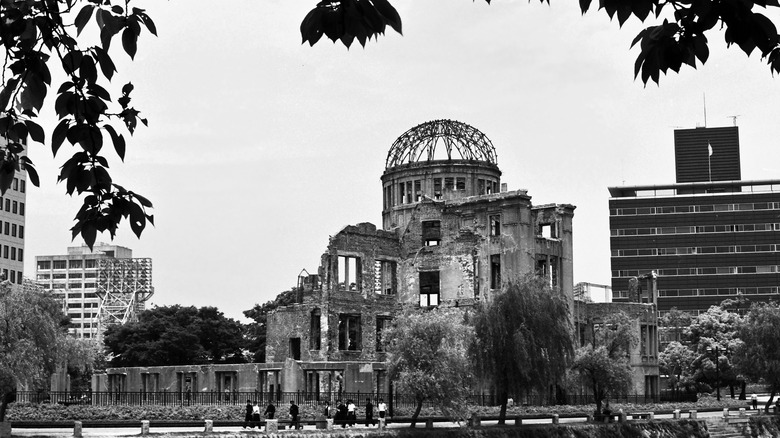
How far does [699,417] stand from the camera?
55.5m

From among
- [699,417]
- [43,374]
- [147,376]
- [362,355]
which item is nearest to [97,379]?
[147,376]

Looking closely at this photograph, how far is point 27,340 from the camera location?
124 ft

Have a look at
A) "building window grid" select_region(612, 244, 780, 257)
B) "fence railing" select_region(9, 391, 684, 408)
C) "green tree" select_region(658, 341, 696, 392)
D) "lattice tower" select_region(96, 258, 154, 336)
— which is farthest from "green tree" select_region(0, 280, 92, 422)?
"lattice tower" select_region(96, 258, 154, 336)

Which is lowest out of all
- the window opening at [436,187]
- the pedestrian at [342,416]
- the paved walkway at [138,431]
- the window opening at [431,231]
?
the paved walkway at [138,431]

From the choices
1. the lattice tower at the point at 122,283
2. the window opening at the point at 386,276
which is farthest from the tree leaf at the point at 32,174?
the lattice tower at the point at 122,283

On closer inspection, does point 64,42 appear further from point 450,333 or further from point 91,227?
point 450,333

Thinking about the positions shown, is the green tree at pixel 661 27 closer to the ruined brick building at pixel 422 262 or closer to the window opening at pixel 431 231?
the ruined brick building at pixel 422 262

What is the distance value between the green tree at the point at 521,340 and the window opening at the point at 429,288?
2099 centimetres

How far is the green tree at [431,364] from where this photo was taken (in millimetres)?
41406

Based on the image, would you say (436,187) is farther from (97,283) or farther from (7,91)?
(97,283)

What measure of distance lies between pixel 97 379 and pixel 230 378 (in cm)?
1303

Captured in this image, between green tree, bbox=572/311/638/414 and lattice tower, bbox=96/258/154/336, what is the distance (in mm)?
108745

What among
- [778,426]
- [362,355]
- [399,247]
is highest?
[399,247]

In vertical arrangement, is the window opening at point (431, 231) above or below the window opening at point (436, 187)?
below
